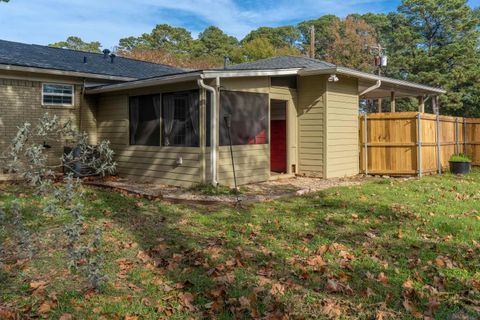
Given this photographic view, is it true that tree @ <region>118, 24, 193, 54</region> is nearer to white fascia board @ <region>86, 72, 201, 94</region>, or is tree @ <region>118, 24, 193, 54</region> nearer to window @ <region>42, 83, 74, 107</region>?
window @ <region>42, 83, 74, 107</region>

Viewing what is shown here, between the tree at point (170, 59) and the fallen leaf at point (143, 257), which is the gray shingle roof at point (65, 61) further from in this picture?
the tree at point (170, 59)

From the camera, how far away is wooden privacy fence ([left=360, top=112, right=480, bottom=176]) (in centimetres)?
1149

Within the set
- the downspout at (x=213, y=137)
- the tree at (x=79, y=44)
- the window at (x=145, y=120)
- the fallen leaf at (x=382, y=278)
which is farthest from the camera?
the tree at (x=79, y=44)

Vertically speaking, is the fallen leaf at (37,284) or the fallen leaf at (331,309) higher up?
the fallen leaf at (37,284)

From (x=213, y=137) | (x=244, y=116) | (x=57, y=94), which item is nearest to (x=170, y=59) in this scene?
(x=57, y=94)

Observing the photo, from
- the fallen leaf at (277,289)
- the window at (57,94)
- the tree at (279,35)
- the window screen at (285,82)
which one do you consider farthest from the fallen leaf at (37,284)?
the tree at (279,35)

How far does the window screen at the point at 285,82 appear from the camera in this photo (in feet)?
35.1

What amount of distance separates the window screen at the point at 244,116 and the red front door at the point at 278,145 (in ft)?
5.68

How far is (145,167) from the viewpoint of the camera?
10648 millimetres

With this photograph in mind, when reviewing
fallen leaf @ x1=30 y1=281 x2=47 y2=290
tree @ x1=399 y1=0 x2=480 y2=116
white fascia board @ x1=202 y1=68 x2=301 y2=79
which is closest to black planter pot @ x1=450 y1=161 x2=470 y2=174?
white fascia board @ x1=202 y1=68 x2=301 y2=79

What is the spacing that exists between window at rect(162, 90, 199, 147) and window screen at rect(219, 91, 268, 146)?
612 millimetres

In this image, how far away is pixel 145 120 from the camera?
10.7 meters

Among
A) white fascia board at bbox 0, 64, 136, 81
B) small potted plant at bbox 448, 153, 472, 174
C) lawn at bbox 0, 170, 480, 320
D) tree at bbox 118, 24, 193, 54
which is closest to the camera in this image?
lawn at bbox 0, 170, 480, 320

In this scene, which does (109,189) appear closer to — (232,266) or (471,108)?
(232,266)
